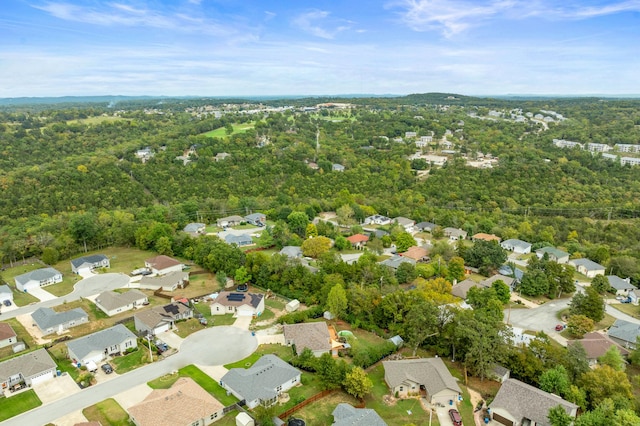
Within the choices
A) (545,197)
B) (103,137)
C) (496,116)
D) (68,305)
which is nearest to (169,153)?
(103,137)

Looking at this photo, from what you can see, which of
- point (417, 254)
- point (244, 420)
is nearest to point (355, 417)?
point (244, 420)

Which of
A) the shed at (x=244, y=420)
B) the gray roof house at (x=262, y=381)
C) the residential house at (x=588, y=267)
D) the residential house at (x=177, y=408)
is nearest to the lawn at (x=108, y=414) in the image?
the residential house at (x=177, y=408)

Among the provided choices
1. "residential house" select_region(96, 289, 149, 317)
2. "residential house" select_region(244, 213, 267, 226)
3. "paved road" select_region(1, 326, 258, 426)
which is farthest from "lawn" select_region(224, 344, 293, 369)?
"residential house" select_region(244, 213, 267, 226)

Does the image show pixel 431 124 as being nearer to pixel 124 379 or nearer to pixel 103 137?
pixel 103 137

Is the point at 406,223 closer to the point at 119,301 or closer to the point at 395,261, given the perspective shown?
the point at 395,261

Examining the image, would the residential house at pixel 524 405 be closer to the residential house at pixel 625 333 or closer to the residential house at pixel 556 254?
the residential house at pixel 625 333

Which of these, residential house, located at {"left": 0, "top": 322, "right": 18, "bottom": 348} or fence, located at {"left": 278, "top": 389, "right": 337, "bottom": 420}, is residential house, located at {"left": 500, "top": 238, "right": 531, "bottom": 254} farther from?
residential house, located at {"left": 0, "top": 322, "right": 18, "bottom": 348}
